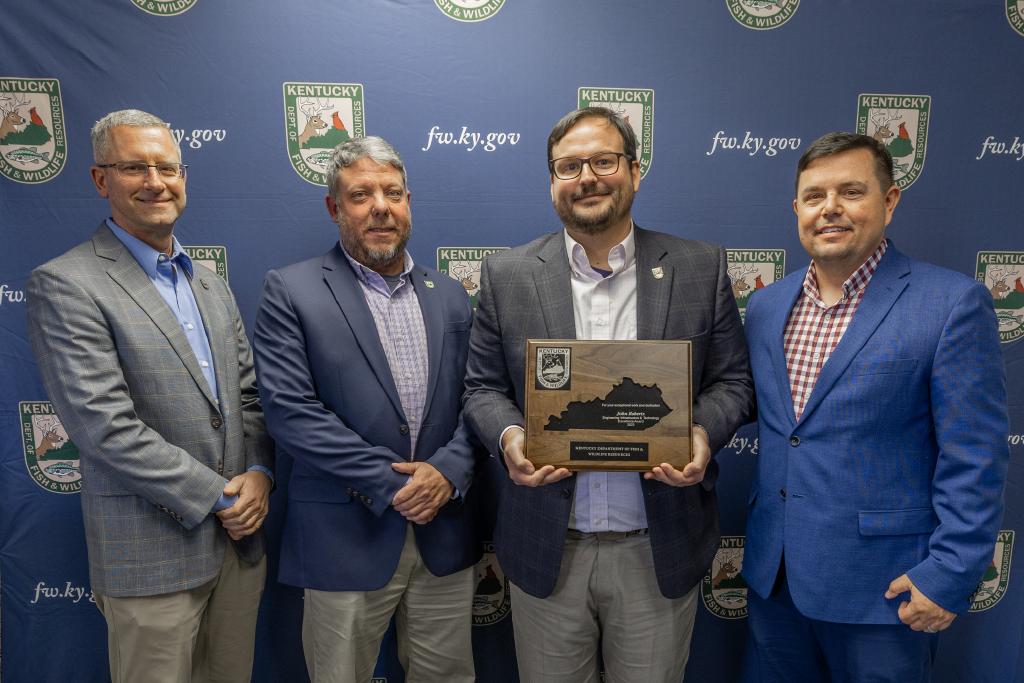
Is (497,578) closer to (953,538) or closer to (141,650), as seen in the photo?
(141,650)

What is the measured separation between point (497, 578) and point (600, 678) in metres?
0.60

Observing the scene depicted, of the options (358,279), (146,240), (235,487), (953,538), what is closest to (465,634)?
(235,487)

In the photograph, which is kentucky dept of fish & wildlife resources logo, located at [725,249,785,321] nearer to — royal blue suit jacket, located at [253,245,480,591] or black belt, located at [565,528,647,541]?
black belt, located at [565,528,647,541]

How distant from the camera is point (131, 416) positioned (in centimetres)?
157

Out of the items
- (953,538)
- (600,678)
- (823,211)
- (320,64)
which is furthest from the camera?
(320,64)

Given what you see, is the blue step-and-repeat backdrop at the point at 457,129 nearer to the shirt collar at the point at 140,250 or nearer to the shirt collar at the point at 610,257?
the shirt collar at the point at 140,250

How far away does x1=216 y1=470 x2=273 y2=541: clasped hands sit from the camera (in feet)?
5.59

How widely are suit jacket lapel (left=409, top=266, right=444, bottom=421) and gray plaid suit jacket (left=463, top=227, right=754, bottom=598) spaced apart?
146mm

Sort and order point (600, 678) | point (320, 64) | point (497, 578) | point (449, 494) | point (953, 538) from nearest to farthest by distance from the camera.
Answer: point (953, 538), point (449, 494), point (600, 678), point (320, 64), point (497, 578)

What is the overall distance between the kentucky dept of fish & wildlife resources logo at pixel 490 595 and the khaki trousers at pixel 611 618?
64cm

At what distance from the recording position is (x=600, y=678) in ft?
6.27

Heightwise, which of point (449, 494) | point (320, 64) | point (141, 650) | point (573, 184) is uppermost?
point (320, 64)

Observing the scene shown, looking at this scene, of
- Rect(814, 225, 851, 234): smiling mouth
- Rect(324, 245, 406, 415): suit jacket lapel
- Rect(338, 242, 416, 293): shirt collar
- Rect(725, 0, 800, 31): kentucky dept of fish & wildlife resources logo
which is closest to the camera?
Rect(814, 225, 851, 234): smiling mouth

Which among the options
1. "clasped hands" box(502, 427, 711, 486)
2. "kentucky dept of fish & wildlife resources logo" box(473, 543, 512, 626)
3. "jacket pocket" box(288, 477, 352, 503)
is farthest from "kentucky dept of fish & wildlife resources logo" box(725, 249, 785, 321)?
"jacket pocket" box(288, 477, 352, 503)
